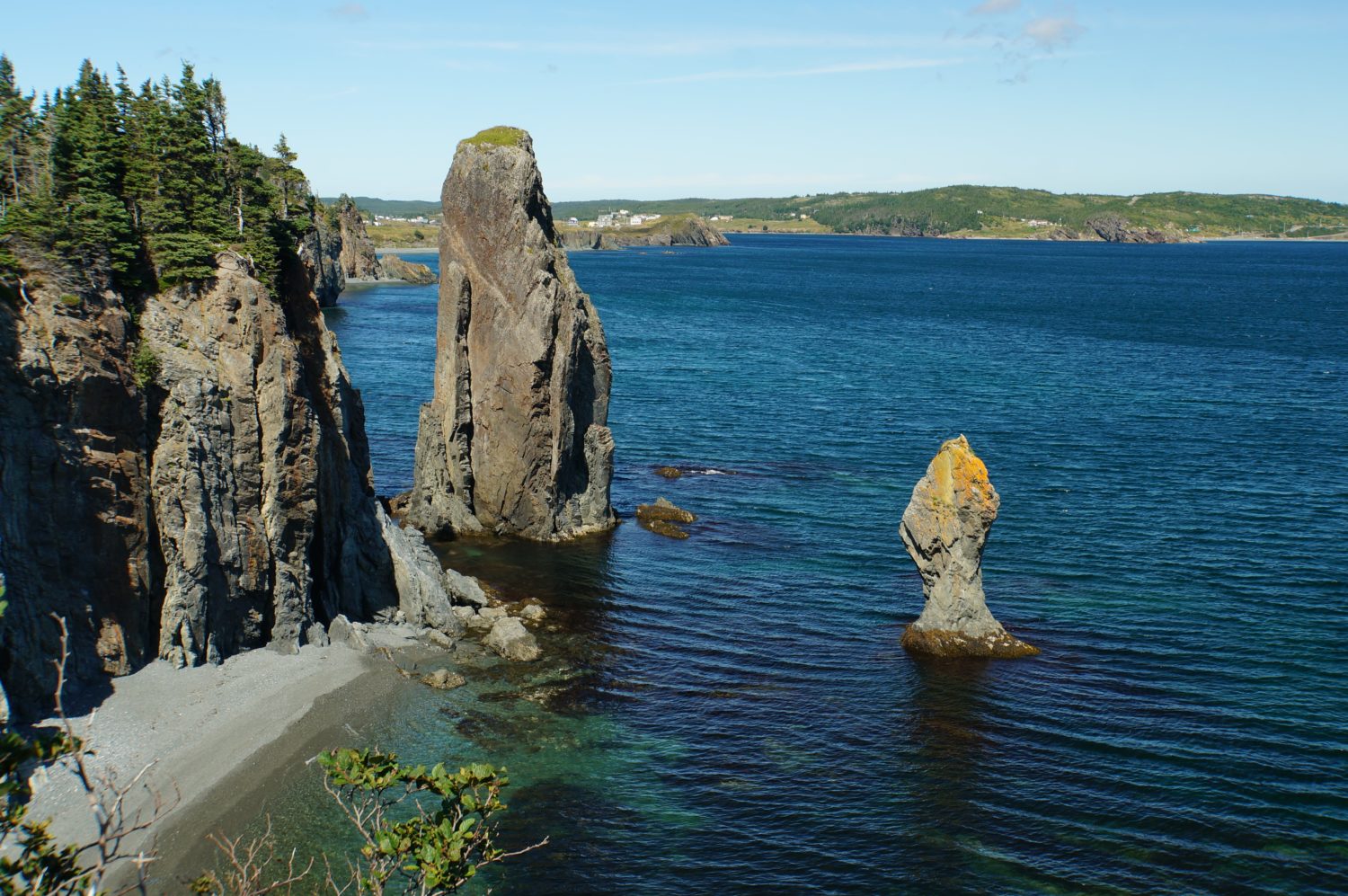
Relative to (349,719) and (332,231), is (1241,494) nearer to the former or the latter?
(349,719)

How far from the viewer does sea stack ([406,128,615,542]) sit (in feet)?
207

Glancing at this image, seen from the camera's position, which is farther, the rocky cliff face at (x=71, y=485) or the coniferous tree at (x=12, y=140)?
the coniferous tree at (x=12, y=140)

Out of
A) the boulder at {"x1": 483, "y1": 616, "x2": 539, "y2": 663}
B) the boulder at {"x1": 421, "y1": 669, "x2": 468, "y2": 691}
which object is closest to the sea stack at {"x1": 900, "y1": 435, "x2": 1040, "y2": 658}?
the boulder at {"x1": 483, "y1": 616, "x2": 539, "y2": 663}

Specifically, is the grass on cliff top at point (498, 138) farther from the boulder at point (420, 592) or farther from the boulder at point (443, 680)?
the boulder at point (443, 680)

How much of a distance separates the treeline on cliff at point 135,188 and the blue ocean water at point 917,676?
806 inches

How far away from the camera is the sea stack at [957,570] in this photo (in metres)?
47.4

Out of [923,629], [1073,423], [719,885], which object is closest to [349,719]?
[719,885]

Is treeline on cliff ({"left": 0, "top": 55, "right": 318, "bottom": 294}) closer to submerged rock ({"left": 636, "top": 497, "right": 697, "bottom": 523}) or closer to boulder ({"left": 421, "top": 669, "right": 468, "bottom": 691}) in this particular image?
boulder ({"left": 421, "top": 669, "right": 468, "bottom": 691})

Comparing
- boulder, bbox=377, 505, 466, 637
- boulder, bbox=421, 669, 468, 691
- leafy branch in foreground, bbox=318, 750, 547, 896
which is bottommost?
boulder, bbox=421, 669, 468, 691

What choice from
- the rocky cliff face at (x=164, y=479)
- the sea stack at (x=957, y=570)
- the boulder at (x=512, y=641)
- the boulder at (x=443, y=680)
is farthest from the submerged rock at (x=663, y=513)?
the boulder at (x=443, y=680)

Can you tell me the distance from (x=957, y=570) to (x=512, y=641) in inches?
798

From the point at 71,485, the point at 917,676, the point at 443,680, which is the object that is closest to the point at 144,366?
the point at 71,485

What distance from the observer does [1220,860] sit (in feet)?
106

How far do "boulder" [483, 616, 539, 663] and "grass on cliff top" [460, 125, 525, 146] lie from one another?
99.7ft
